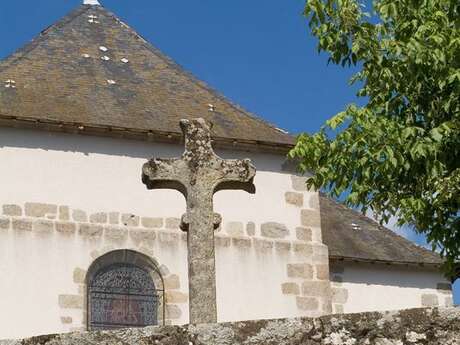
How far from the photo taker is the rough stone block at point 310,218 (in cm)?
1581

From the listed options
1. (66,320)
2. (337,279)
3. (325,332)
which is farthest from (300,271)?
(325,332)

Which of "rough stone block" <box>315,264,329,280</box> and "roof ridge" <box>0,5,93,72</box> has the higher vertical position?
"roof ridge" <box>0,5,93,72</box>

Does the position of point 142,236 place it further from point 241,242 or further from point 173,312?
point 241,242

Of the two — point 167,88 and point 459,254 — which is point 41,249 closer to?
point 167,88

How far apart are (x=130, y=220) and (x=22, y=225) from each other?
4.59 ft

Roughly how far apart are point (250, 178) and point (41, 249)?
6.62m

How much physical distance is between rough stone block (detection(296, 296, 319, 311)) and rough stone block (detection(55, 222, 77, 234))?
3.12 m

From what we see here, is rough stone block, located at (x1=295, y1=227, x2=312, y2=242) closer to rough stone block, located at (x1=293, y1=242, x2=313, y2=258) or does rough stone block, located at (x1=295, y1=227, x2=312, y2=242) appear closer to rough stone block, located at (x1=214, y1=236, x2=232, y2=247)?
rough stone block, located at (x1=293, y1=242, x2=313, y2=258)

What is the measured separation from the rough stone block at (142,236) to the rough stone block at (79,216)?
613 millimetres

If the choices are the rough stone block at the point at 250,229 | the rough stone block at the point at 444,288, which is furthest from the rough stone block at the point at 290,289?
the rough stone block at the point at 444,288

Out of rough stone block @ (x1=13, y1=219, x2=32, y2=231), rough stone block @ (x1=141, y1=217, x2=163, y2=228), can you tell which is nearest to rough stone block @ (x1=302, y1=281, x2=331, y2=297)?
rough stone block @ (x1=141, y1=217, x2=163, y2=228)

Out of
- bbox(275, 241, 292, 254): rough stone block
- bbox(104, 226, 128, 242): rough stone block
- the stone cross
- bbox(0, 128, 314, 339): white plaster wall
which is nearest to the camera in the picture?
the stone cross

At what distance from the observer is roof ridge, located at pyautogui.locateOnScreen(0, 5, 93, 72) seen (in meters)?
16.8

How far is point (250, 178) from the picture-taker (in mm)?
8281
